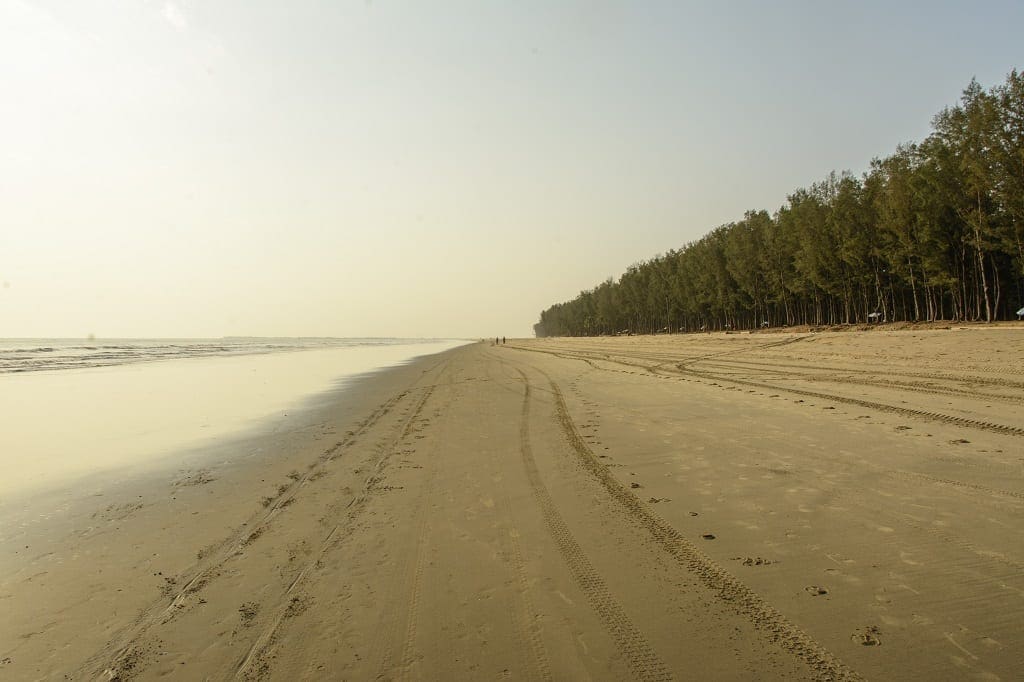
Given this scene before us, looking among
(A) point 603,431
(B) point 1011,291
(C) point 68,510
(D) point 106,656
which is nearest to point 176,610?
(D) point 106,656

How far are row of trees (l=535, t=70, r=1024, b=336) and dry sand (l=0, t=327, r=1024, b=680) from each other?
37823 millimetres

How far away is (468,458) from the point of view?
30.5ft

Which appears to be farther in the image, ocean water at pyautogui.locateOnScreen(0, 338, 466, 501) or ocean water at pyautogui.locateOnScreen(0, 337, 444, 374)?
ocean water at pyautogui.locateOnScreen(0, 337, 444, 374)

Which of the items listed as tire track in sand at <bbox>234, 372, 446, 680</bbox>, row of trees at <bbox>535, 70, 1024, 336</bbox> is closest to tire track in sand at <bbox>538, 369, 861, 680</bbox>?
tire track in sand at <bbox>234, 372, 446, 680</bbox>

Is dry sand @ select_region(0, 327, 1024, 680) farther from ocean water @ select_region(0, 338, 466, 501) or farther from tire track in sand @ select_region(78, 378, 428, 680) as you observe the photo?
ocean water @ select_region(0, 338, 466, 501)

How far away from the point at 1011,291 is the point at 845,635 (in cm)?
7230

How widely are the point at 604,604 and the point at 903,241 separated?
52.3 m

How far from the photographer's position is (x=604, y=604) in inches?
159

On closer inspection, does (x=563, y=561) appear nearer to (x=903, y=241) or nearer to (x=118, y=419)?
(x=118, y=419)

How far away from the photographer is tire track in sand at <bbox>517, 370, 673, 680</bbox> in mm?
3264

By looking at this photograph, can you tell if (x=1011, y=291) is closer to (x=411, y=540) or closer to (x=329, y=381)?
(x=329, y=381)

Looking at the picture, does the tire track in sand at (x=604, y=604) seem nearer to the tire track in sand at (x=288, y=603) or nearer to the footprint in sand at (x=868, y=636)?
the footprint in sand at (x=868, y=636)

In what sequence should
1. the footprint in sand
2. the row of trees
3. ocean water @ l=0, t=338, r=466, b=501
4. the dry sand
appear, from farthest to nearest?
the row of trees < ocean water @ l=0, t=338, r=466, b=501 < the dry sand < the footprint in sand

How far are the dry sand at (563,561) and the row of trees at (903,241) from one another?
37823mm
